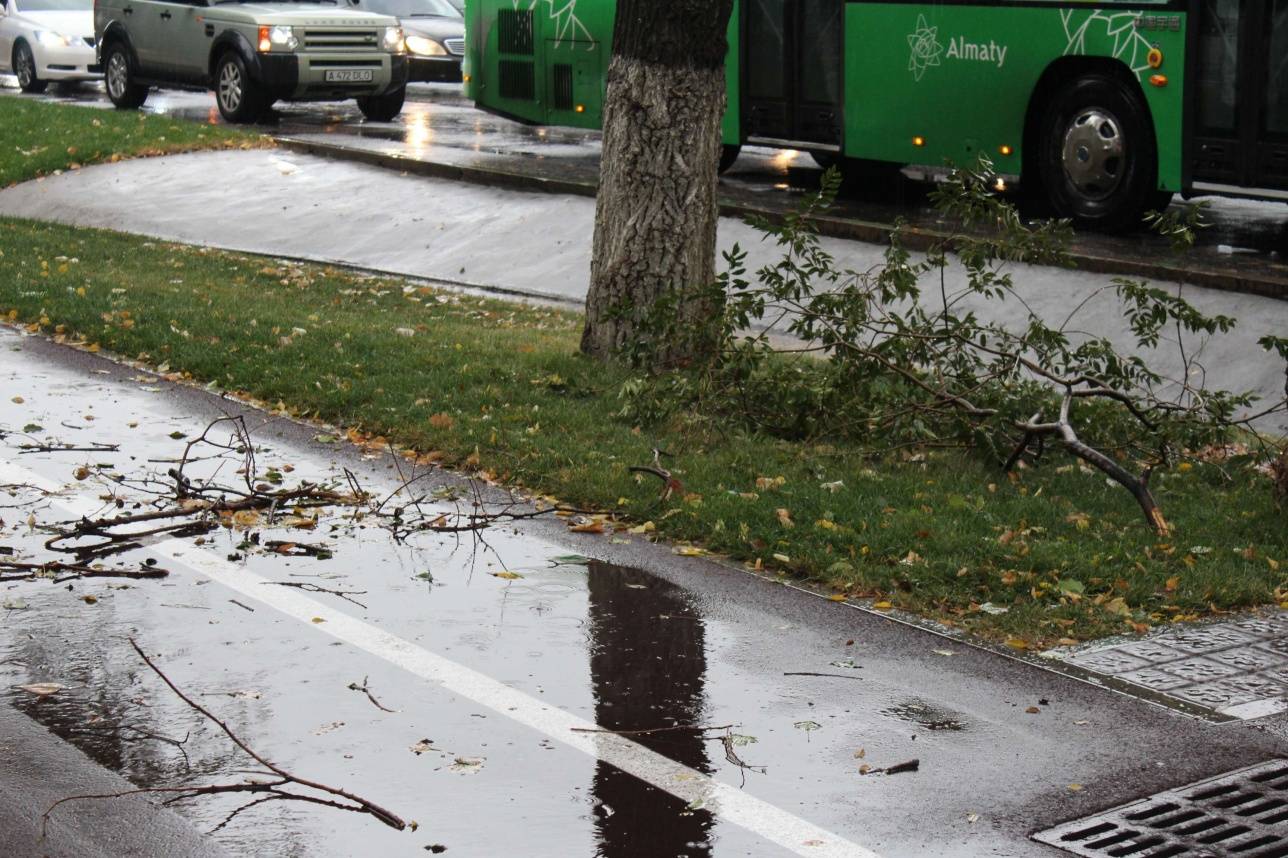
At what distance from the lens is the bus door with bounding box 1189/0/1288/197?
13.3 meters

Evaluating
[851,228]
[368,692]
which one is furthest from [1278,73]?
[368,692]

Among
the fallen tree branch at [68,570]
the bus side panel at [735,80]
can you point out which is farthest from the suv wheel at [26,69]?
the fallen tree branch at [68,570]

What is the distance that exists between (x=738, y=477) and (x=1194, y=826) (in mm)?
3692

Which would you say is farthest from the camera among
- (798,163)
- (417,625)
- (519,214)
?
(798,163)

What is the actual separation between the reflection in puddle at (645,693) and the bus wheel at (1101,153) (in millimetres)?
8797

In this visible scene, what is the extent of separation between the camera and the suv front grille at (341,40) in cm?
2308

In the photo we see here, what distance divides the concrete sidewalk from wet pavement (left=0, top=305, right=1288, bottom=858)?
6260 mm

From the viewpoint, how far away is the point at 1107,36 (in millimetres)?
14469

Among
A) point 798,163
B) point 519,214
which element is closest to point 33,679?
point 519,214

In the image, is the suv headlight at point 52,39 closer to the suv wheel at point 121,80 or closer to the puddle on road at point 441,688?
the suv wheel at point 121,80

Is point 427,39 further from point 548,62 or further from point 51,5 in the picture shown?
point 548,62

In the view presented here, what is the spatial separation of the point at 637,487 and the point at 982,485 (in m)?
1.55

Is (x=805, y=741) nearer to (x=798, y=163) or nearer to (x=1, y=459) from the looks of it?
(x=1, y=459)

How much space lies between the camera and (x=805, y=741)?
17.4ft
